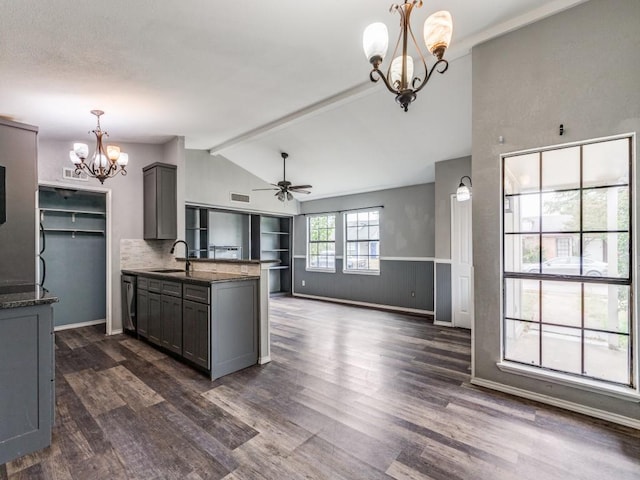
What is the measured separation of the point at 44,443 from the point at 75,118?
3.39 meters

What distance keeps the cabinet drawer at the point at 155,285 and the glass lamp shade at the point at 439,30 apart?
3.58 metres

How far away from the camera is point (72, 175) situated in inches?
165

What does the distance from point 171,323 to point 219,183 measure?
3495 mm

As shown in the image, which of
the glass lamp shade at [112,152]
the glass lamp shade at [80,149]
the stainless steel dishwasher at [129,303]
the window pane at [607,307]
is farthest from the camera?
the stainless steel dishwasher at [129,303]

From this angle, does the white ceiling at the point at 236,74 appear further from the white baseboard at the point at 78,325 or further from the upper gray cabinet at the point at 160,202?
the white baseboard at the point at 78,325

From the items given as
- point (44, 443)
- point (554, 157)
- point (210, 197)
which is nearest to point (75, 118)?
point (210, 197)

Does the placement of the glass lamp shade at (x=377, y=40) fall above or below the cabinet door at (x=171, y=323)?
above

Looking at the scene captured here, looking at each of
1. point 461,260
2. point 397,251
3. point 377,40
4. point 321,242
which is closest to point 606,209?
point 377,40

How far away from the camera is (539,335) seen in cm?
258

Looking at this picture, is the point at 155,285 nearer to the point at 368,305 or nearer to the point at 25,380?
the point at 25,380

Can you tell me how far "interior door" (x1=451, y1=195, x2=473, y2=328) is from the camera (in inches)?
186

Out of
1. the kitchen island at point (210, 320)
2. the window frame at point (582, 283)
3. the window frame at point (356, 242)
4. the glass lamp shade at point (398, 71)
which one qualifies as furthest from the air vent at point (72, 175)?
the window frame at point (582, 283)

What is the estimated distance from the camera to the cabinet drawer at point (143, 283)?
12.8 feet

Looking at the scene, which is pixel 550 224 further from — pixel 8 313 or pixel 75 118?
pixel 75 118
